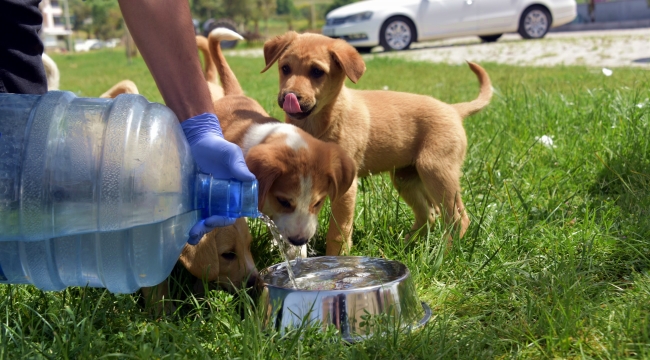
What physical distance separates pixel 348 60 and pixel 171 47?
154cm

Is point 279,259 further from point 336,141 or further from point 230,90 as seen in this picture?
point 230,90

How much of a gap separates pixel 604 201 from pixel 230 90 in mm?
2340

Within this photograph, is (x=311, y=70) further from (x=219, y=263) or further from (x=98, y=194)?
(x=98, y=194)

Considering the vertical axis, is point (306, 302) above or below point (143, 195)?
below

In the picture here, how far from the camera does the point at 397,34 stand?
57.0 ft

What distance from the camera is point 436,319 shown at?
2539mm

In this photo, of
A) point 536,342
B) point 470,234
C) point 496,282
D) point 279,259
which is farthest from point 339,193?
point 536,342

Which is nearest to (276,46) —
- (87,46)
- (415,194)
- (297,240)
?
(415,194)

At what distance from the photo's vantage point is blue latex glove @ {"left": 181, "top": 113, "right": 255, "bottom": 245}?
255 cm

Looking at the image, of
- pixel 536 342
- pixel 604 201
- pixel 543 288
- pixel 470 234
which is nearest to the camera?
pixel 536 342

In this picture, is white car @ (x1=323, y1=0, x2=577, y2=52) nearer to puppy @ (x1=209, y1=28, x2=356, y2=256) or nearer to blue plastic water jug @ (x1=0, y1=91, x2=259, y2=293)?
puppy @ (x1=209, y1=28, x2=356, y2=256)

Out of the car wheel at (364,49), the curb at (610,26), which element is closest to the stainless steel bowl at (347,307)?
the car wheel at (364,49)

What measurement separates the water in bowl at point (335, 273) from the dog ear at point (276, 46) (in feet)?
5.46

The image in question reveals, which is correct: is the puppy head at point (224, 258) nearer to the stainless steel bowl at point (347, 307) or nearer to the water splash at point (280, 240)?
the water splash at point (280, 240)
